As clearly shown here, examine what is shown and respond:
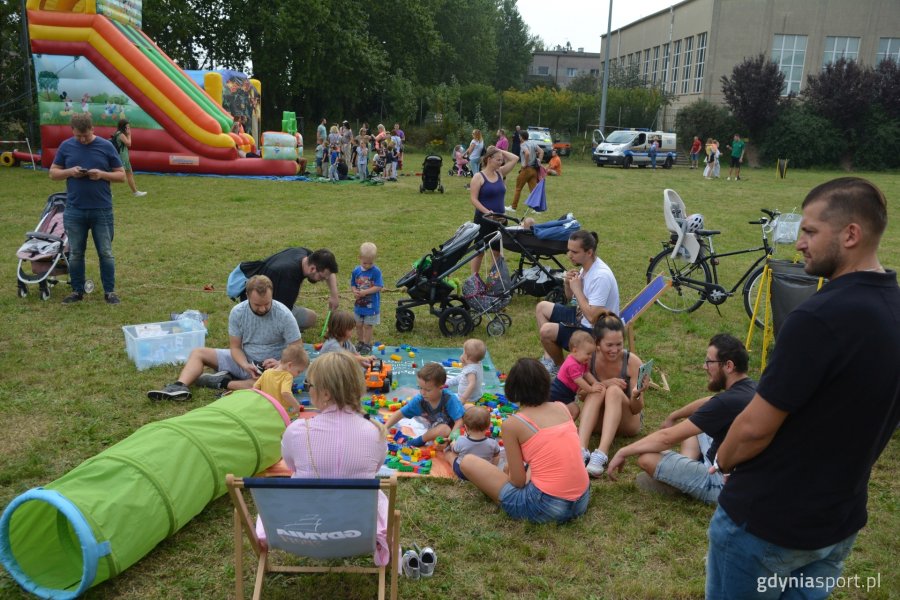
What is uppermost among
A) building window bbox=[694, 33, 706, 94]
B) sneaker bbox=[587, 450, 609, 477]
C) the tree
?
building window bbox=[694, 33, 706, 94]

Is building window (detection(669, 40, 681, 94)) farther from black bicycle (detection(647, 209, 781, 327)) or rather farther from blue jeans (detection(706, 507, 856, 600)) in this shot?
blue jeans (detection(706, 507, 856, 600))

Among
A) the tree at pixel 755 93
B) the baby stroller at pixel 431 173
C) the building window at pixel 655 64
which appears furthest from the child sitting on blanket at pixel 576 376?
the building window at pixel 655 64

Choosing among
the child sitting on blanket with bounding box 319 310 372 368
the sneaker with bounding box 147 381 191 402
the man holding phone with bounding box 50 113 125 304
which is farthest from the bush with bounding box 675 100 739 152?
the sneaker with bounding box 147 381 191 402

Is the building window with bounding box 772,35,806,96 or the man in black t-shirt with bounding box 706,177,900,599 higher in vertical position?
the building window with bounding box 772,35,806,96

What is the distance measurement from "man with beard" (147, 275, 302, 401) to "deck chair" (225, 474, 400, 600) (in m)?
2.60

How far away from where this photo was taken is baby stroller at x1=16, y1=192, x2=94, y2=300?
26.7 ft

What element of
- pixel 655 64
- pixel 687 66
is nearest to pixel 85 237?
pixel 687 66

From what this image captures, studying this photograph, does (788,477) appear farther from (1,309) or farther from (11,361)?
(1,309)

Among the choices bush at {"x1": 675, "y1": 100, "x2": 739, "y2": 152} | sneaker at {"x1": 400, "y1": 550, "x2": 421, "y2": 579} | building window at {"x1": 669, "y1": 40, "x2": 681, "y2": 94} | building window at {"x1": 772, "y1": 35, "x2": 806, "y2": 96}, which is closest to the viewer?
sneaker at {"x1": 400, "y1": 550, "x2": 421, "y2": 579}

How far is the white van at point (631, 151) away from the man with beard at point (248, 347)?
2812 cm

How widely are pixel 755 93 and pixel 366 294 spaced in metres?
37.3

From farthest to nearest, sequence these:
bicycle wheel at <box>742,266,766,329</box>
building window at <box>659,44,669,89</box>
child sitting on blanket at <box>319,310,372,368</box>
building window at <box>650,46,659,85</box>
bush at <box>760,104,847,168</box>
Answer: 1. building window at <box>650,46,659,85</box>
2. building window at <box>659,44,669,89</box>
3. bush at <box>760,104,847,168</box>
4. bicycle wheel at <box>742,266,766,329</box>
5. child sitting on blanket at <box>319,310,372,368</box>

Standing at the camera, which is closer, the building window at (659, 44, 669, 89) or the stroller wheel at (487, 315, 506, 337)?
the stroller wheel at (487, 315, 506, 337)

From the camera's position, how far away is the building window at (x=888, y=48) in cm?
4435
